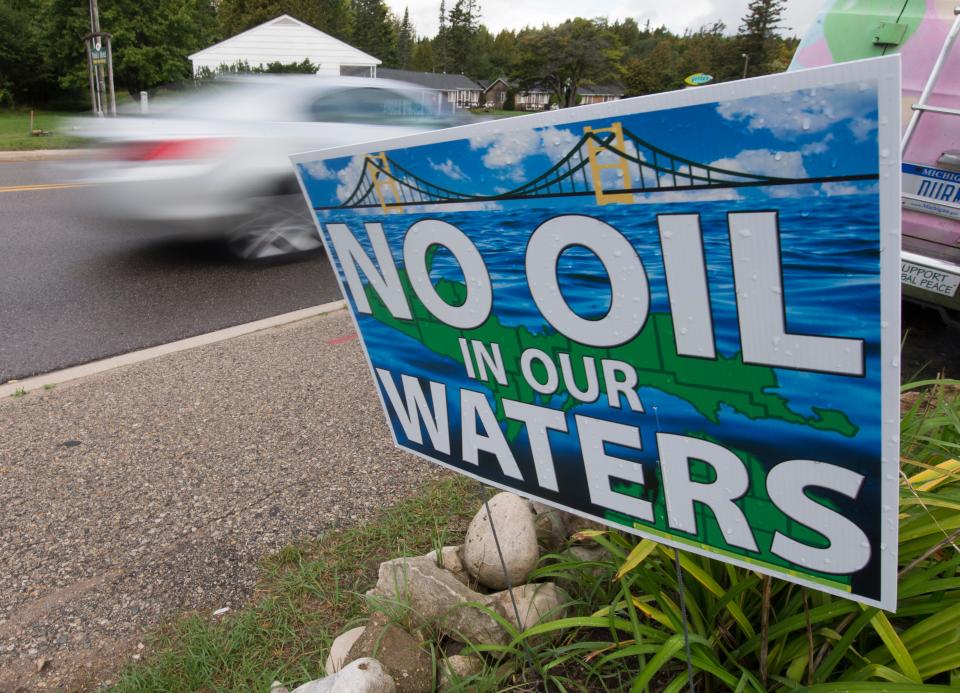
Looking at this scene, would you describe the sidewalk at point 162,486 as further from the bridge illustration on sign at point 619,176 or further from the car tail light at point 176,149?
the car tail light at point 176,149

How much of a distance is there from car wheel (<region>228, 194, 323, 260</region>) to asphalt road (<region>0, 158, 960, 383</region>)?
5.3 inches

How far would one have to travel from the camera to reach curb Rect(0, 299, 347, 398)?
374 centimetres

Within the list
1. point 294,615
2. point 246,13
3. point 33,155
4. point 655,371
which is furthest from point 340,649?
point 246,13

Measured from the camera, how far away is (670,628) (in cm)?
159

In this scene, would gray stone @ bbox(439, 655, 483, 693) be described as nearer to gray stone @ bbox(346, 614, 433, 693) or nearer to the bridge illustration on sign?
gray stone @ bbox(346, 614, 433, 693)

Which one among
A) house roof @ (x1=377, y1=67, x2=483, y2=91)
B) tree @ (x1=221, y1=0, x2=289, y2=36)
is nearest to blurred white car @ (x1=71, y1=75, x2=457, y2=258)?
house roof @ (x1=377, y1=67, x2=483, y2=91)

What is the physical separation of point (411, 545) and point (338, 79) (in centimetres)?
537

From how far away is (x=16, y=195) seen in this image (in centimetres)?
861

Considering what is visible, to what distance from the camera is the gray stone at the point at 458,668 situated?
164cm

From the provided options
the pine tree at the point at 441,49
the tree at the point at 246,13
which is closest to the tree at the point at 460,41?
the pine tree at the point at 441,49

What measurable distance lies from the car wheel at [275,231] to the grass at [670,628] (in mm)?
4217

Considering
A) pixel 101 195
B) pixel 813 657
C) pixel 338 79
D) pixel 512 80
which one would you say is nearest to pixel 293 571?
pixel 813 657

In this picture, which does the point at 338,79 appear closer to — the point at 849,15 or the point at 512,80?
the point at 849,15

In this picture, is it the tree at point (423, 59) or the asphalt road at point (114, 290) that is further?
the tree at point (423, 59)
